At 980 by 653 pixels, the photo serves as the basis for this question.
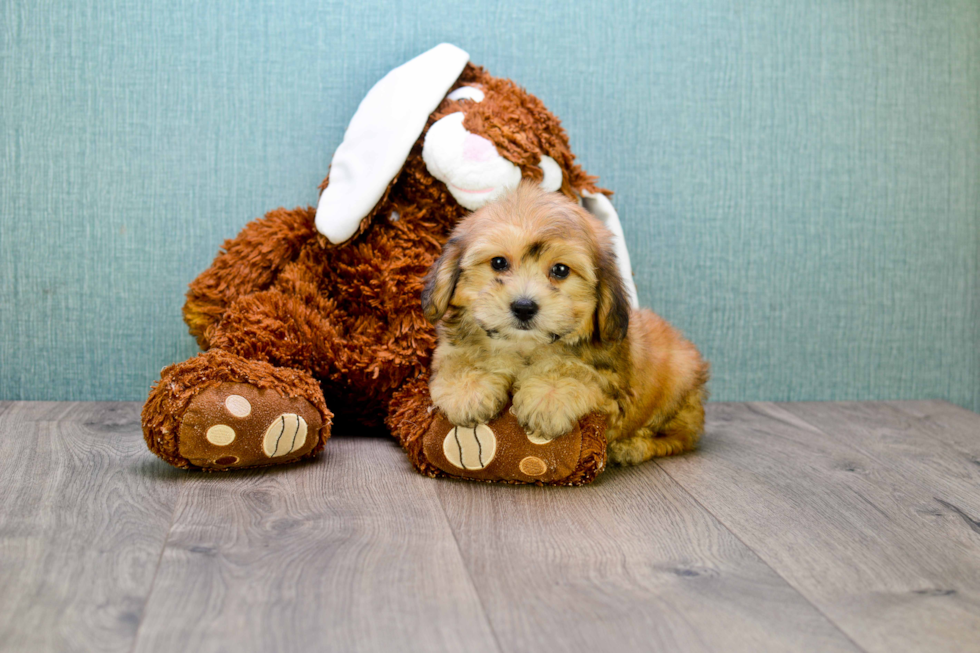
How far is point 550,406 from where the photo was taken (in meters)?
1.90

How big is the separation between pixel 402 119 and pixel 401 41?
571 millimetres

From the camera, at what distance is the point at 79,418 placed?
8.27 feet

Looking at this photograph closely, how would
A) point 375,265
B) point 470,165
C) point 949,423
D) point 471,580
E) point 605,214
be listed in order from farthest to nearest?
point 949,423, point 605,214, point 375,265, point 470,165, point 471,580

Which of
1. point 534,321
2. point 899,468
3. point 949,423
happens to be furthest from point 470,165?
point 949,423

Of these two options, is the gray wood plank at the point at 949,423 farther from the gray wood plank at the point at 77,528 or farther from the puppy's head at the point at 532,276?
the gray wood plank at the point at 77,528

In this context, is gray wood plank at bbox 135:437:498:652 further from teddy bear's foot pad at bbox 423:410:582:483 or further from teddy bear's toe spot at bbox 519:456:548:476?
teddy bear's toe spot at bbox 519:456:548:476

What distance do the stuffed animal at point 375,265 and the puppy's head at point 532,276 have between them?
251 millimetres

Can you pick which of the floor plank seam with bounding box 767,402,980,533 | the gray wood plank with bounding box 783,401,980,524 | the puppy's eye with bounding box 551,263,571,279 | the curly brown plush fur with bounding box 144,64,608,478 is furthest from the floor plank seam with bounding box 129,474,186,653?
the gray wood plank with bounding box 783,401,980,524

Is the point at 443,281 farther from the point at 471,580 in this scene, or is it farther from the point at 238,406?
the point at 471,580

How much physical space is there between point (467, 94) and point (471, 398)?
91cm

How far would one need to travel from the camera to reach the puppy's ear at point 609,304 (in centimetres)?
192

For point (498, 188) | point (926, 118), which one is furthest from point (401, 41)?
point (926, 118)

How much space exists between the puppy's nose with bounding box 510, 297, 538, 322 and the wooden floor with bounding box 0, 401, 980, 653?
411mm

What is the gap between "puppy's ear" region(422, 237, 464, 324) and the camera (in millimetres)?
1942
